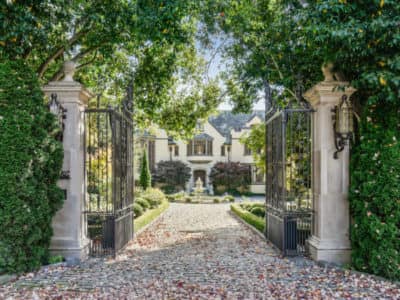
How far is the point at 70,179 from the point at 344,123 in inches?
196

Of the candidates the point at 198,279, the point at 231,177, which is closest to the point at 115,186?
the point at 198,279

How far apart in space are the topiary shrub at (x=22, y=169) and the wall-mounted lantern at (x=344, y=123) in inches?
194

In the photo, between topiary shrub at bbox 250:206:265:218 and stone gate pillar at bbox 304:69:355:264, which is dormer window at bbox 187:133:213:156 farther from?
stone gate pillar at bbox 304:69:355:264

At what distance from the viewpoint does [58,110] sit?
6023 millimetres

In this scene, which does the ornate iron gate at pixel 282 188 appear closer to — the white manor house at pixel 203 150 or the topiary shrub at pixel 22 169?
the topiary shrub at pixel 22 169

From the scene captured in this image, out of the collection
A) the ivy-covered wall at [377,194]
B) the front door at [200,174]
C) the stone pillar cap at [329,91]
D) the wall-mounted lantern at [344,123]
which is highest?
the stone pillar cap at [329,91]

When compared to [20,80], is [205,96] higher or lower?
higher

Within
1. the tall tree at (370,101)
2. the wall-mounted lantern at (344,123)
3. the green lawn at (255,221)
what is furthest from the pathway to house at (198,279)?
the green lawn at (255,221)

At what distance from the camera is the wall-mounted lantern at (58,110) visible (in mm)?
5965

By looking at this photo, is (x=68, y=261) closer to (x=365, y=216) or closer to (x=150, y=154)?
(x=365, y=216)

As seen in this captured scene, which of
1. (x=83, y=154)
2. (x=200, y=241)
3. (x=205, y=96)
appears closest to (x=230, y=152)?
(x=205, y=96)

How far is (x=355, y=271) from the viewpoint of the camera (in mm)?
5543

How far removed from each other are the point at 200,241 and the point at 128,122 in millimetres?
3535

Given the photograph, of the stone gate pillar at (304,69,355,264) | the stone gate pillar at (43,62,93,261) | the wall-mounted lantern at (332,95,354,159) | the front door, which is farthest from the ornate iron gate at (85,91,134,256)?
the front door
